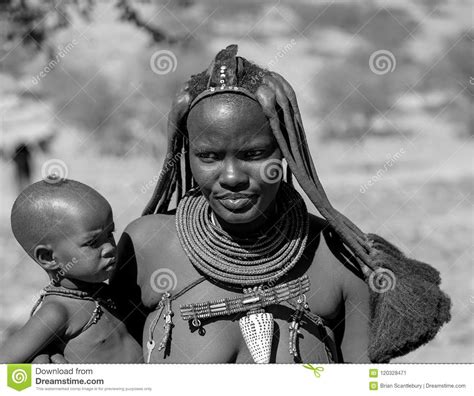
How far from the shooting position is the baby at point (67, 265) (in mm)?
2953

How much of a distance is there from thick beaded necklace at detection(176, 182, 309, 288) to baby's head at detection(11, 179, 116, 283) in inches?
12.6

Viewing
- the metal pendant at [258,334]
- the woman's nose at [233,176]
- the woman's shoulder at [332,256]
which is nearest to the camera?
the woman's nose at [233,176]

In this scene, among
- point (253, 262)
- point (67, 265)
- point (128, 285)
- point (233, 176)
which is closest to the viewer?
point (233, 176)

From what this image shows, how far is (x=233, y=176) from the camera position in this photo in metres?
2.91

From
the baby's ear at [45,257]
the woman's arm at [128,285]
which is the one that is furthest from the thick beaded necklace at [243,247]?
the baby's ear at [45,257]

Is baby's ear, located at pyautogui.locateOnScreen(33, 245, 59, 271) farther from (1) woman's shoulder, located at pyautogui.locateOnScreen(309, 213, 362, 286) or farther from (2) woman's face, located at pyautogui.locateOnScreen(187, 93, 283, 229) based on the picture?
(1) woman's shoulder, located at pyautogui.locateOnScreen(309, 213, 362, 286)

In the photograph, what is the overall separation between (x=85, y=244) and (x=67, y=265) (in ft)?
0.37

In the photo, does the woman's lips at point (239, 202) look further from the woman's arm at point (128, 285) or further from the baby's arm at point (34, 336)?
the baby's arm at point (34, 336)

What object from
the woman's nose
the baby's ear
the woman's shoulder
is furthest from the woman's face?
the baby's ear

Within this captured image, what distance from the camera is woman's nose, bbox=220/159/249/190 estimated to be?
291cm

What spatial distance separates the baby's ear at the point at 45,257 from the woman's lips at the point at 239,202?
26.5 inches

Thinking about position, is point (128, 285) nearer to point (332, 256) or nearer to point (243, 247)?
point (243, 247)

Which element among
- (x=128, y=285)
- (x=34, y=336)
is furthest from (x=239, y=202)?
(x=34, y=336)
